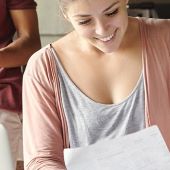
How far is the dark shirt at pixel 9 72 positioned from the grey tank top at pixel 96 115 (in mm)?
328

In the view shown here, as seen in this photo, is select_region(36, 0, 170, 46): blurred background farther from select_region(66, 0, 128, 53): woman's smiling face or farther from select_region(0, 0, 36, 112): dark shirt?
select_region(66, 0, 128, 53): woman's smiling face

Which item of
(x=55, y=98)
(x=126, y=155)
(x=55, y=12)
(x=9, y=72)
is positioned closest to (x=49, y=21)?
(x=55, y=12)

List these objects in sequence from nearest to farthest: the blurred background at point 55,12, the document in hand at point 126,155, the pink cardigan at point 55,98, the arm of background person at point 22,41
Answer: the document in hand at point 126,155 → the pink cardigan at point 55,98 → the arm of background person at point 22,41 → the blurred background at point 55,12

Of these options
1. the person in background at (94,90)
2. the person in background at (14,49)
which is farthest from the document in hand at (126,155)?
the person in background at (14,49)

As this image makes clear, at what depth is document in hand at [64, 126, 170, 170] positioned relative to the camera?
0.94 metres

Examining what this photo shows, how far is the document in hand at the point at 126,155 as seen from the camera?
3.10 ft

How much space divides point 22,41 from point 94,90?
1.15 ft

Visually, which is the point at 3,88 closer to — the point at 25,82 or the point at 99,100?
the point at 25,82

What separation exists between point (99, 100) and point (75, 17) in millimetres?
243

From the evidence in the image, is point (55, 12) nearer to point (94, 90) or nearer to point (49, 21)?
point (49, 21)

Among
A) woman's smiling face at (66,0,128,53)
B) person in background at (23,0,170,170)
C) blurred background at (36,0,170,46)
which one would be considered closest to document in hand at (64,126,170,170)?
person in background at (23,0,170,170)

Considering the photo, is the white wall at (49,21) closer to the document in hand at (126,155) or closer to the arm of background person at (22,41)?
the arm of background person at (22,41)

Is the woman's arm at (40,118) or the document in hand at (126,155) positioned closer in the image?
the document in hand at (126,155)

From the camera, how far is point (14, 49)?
1318 millimetres
